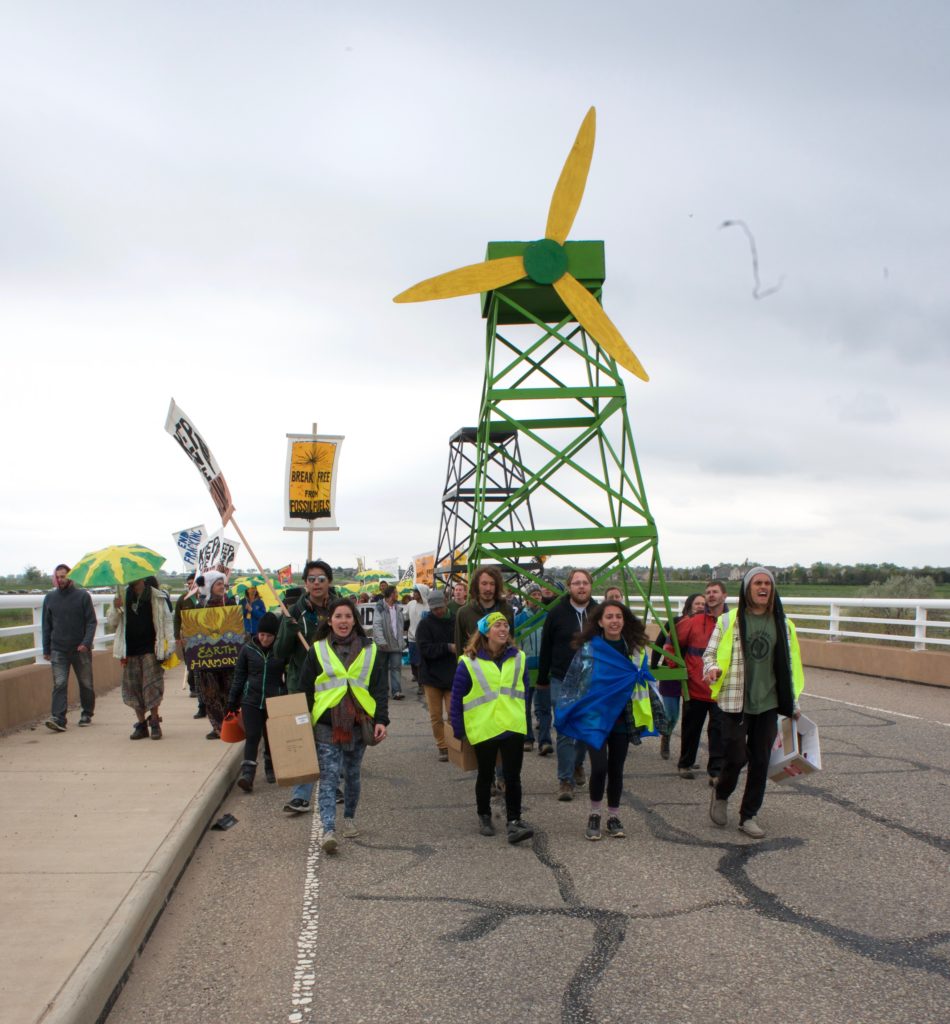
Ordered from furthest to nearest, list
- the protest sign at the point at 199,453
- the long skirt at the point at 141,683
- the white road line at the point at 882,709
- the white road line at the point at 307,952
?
the white road line at the point at 882,709 < the long skirt at the point at 141,683 < the protest sign at the point at 199,453 < the white road line at the point at 307,952

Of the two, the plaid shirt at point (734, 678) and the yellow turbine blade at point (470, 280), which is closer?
the plaid shirt at point (734, 678)

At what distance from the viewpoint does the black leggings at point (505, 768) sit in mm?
6684

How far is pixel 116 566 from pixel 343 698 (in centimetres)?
422

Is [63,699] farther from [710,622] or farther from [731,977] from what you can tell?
[731,977]

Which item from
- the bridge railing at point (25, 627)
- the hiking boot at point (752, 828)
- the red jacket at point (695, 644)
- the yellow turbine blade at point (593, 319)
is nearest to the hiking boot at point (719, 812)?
the hiking boot at point (752, 828)

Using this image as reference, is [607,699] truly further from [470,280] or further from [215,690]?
[215,690]

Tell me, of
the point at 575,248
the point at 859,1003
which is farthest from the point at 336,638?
the point at 575,248

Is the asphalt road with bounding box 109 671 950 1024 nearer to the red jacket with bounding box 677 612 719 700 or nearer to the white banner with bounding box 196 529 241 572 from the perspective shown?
the red jacket with bounding box 677 612 719 700

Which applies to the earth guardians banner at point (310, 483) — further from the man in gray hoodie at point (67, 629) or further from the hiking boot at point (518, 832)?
the hiking boot at point (518, 832)

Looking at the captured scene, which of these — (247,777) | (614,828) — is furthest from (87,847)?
(614,828)

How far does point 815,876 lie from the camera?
557 cm

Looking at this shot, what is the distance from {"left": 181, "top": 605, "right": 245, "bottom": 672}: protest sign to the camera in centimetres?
1013

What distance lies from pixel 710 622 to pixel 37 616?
326 inches

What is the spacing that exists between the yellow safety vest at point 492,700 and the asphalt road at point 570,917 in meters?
0.74
